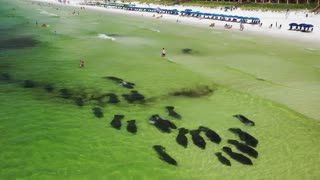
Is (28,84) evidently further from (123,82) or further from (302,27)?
(302,27)

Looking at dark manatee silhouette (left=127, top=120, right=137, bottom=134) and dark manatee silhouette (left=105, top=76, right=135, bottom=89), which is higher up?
dark manatee silhouette (left=105, top=76, right=135, bottom=89)

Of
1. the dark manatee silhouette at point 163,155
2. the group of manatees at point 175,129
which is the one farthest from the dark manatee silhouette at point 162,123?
the dark manatee silhouette at point 163,155

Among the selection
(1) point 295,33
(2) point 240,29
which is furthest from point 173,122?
(2) point 240,29

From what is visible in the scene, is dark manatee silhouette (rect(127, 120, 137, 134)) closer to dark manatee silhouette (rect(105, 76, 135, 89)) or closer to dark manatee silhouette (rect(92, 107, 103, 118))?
dark manatee silhouette (rect(92, 107, 103, 118))

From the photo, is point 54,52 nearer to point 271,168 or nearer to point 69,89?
point 69,89

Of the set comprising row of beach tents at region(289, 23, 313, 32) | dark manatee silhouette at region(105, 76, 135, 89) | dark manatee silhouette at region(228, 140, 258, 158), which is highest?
row of beach tents at region(289, 23, 313, 32)

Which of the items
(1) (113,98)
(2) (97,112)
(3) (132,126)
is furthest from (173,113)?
(1) (113,98)

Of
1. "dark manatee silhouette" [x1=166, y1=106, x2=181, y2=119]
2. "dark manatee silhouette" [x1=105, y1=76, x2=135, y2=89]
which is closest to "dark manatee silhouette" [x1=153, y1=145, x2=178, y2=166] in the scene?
"dark manatee silhouette" [x1=166, y1=106, x2=181, y2=119]
